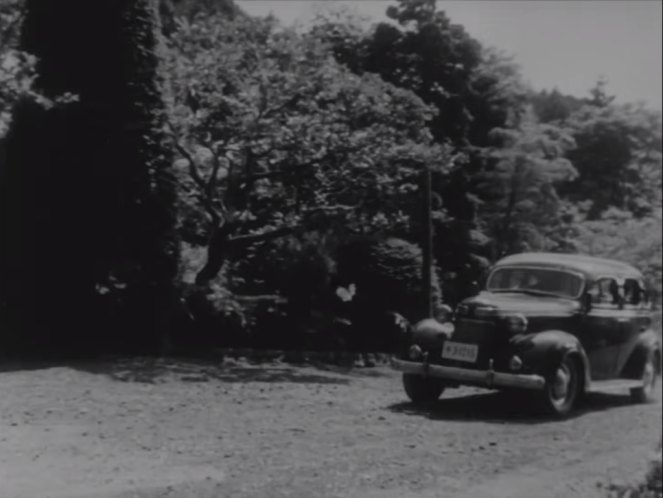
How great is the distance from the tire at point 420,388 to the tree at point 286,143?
1.74 m

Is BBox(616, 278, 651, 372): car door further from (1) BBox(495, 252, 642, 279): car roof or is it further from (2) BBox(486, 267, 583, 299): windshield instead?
(2) BBox(486, 267, 583, 299): windshield

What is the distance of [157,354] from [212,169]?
436cm

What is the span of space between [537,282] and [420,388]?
115 cm

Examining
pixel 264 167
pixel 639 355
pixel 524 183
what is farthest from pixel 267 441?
pixel 264 167

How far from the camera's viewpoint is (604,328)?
262 inches

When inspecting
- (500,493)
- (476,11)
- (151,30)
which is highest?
(476,11)

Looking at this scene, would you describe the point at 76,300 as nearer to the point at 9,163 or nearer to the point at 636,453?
the point at 9,163

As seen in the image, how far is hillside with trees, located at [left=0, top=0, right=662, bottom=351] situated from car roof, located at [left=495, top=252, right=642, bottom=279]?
15cm

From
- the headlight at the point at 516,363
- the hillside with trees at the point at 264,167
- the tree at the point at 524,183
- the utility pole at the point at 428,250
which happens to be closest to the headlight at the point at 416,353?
the hillside with trees at the point at 264,167

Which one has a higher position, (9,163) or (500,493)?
(9,163)

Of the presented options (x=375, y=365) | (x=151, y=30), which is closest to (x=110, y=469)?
(x=151, y=30)

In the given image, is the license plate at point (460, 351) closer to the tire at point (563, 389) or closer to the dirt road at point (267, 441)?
the dirt road at point (267, 441)

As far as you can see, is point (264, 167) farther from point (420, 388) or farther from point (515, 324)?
point (515, 324)

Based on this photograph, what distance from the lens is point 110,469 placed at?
115 inches
